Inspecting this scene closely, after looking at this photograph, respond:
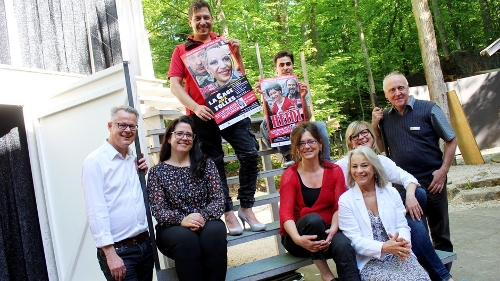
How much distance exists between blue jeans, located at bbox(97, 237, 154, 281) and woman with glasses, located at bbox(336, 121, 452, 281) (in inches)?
58.1

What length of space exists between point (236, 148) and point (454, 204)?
498 cm

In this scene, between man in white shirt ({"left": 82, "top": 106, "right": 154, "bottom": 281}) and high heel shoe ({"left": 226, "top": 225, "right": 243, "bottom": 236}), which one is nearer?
man in white shirt ({"left": 82, "top": 106, "right": 154, "bottom": 281})

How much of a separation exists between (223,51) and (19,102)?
2.10 metres

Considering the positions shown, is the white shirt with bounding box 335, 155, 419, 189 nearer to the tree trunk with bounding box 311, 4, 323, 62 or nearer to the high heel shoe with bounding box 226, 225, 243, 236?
the high heel shoe with bounding box 226, 225, 243, 236

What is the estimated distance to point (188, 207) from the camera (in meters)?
2.66

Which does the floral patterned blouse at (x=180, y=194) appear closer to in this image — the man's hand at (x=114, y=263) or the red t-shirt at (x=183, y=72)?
the man's hand at (x=114, y=263)

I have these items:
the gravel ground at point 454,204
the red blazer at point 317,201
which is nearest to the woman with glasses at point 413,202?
the red blazer at point 317,201

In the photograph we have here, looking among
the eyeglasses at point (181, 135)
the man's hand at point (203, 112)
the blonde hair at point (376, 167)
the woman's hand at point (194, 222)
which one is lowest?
the woman's hand at point (194, 222)

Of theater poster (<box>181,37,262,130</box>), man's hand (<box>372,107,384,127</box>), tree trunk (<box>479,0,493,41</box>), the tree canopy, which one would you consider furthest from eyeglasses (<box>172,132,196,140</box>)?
tree trunk (<box>479,0,493,41</box>)

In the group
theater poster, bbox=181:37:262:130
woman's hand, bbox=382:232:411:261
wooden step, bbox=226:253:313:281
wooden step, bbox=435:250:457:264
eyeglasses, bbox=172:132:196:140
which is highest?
theater poster, bbox=181:37:262:130

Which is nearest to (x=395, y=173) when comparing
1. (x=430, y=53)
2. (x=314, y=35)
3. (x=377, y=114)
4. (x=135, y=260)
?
(x=377, y=114)

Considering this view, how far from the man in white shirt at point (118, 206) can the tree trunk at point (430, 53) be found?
793 cm

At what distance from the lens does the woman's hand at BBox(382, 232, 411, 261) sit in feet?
8.41

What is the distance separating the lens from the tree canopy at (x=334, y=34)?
12836 millimetres
